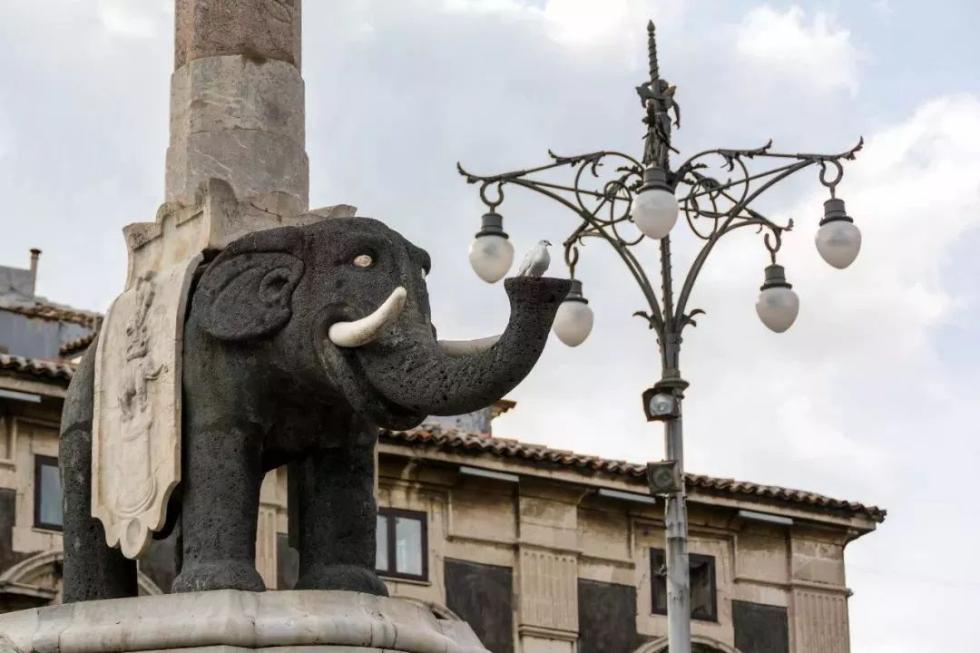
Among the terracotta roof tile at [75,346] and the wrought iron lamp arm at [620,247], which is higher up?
the terracotta roof tile at [75,346]

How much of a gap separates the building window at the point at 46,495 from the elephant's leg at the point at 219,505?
18.1 m

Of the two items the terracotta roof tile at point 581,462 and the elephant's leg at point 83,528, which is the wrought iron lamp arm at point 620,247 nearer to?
the elephant's leg at point 83,528

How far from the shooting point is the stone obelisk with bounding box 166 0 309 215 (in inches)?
460

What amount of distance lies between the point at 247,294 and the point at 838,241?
8.11m

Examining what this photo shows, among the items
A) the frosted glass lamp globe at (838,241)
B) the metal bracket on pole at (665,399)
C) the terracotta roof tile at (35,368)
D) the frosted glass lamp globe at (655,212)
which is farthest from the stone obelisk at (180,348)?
the terracotta roof tile at (35,368)

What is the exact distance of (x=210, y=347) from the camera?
11031mm

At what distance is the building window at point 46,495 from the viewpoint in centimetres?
2884

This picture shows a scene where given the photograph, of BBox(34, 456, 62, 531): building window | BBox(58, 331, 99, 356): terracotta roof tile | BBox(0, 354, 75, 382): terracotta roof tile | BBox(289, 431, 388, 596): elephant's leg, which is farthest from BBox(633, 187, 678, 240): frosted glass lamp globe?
BBox(58, 331, 99, 356): terracotta roof tile

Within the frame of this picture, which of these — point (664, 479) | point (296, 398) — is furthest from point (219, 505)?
point (664, 479)

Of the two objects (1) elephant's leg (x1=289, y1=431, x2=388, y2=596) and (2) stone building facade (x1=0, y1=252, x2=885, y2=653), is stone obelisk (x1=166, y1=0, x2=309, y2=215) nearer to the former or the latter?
(1) elephant's leg (x1=289, y1=431, x2=388, y2=596)

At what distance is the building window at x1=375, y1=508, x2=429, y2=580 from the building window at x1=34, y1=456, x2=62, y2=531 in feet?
13.7

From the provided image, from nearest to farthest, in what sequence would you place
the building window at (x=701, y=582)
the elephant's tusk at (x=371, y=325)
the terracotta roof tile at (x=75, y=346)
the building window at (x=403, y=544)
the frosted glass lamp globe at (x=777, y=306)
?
the elephant's tusk at (x=371, y=325) → the frosted glass lamp globe at (x=777, y=306) → the building window at (x=403, y=544) → the building window at (x=701, y=582) → the terracotta roof tile at (x=75, y=346)

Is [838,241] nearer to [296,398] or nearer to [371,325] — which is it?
[296,398]

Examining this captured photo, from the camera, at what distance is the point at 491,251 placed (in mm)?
18422
